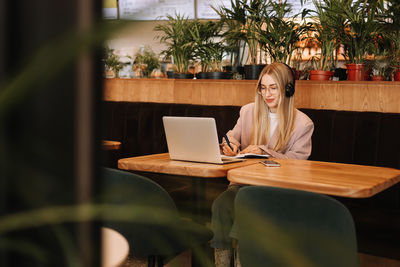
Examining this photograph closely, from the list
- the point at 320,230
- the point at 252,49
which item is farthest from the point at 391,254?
the point at 252,49

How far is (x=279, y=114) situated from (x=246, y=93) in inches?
47.2

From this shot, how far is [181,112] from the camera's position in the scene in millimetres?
4312

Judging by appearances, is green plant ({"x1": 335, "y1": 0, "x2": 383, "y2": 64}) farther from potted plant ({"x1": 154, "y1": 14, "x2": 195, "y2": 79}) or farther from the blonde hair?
potted plant ({"x1": 154, "y1": 14, "x2": 195, "y2": 79})

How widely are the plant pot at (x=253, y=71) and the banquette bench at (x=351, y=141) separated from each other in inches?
12.4

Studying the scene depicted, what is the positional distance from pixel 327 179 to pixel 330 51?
6.67 ft

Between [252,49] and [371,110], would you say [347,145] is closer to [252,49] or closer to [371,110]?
[371,110]

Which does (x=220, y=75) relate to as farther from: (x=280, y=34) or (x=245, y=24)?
(x=280, y=34)

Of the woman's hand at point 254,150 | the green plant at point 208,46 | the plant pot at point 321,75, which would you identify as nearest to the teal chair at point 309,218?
the woman's hand at point 254,150

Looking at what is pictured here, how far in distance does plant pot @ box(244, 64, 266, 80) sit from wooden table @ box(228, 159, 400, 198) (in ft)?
5.61

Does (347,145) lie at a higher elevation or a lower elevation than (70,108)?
lower

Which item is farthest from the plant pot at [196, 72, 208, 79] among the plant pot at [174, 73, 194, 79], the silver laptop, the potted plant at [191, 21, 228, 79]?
the silver laptop

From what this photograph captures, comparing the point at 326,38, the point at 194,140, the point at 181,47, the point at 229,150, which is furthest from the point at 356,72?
the point at 194,140

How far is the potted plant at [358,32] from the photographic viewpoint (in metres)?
3.61

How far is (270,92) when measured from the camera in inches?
121
